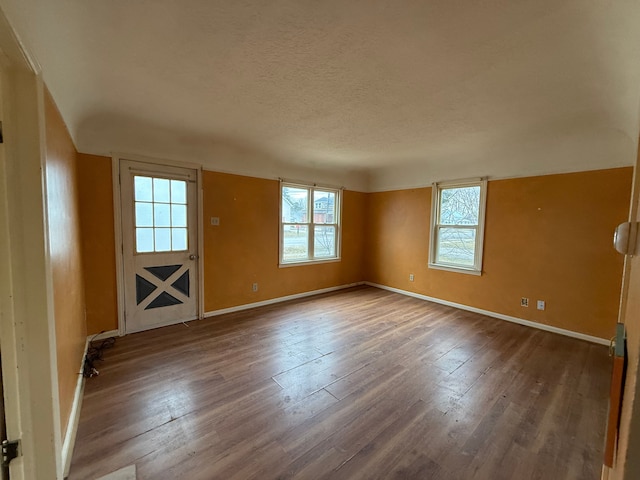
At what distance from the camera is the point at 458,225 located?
446 centimetres

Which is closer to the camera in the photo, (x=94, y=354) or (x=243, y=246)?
(x=94, y=354)

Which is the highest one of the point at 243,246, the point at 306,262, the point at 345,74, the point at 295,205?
the point at 345,74

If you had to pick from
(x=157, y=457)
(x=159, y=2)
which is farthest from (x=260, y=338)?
(x=159, y=2)

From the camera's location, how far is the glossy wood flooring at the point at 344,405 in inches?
62.4

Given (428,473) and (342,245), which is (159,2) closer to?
(428,473)

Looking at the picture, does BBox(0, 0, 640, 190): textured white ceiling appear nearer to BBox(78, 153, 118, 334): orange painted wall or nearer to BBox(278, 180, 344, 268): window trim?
BBox(78, 153, 118, 334): orange painted wall

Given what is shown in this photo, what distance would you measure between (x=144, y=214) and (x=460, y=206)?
4576mm

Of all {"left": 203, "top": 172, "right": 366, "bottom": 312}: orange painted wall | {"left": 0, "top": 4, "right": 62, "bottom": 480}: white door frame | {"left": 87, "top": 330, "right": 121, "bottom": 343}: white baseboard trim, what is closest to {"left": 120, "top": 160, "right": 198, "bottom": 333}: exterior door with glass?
{"left": 87, "top": 330, "right": 121, "bottom": 343}: white baseboard trim

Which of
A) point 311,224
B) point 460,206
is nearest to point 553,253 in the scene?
point 460,206

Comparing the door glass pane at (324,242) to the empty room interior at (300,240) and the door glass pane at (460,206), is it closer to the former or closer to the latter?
the empty room interior at (300,240)

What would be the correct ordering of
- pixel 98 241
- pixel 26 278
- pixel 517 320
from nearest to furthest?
1. pixel 26 278
2. pixel 98 241
3. pixel 517 320

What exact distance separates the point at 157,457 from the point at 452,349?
110 inches

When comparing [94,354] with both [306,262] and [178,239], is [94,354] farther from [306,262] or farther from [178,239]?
[306,262]

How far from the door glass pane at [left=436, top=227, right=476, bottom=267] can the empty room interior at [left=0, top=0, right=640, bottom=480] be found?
0.03 metres
